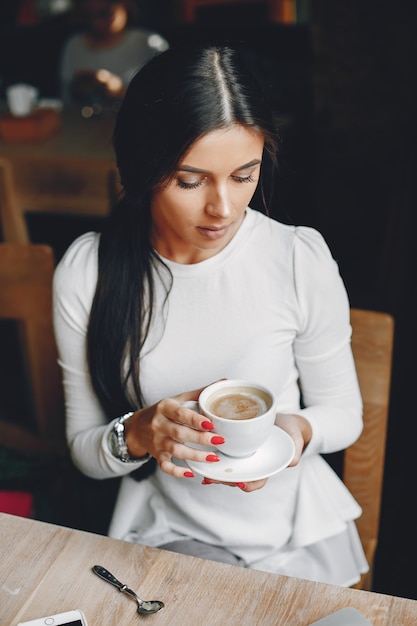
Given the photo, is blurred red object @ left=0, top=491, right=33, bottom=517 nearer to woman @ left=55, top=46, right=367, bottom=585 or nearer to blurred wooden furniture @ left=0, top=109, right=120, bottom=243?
woman @ left=55, top=46, right=367, bottom=585

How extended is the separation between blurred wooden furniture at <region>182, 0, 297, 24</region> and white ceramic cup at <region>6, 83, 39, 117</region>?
14.5 ft

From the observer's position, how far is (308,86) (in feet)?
13.8

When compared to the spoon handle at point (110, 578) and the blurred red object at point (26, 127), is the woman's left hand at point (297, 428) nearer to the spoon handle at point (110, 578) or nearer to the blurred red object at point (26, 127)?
the spoon handle at point (110, 578)

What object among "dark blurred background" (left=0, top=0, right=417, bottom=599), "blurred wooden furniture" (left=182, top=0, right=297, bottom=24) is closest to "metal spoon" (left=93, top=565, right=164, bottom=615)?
"dark blurred background" (left=0, top=0, right=417, bottom=599)

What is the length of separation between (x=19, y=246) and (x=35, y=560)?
0.71 m

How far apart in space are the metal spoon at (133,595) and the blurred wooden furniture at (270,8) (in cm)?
674

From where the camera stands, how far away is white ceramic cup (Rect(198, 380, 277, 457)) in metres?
0.97

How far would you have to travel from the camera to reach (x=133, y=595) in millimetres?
966

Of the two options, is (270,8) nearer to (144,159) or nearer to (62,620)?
(144,159)

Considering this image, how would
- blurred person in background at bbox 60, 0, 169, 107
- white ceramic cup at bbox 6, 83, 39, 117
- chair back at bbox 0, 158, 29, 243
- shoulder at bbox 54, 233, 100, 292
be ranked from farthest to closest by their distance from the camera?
blurred person in background at bbox 60, 0, 169, 107, white ceramic cup at bbox 6, 83, 39, 117, chair back at bbox 0, 158, 29, 243, shoulder at bbox 54, 233, 100, 292

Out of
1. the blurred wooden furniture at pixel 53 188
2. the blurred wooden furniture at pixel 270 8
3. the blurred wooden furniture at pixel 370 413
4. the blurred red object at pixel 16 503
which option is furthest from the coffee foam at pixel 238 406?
the blurred wooden furniture at pixel 270 8

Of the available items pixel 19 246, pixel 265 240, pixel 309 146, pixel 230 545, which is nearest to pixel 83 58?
pixel 309 146

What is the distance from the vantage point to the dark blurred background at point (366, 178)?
6.35ft

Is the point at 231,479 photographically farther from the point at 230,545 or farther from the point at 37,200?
the point at 37,200
